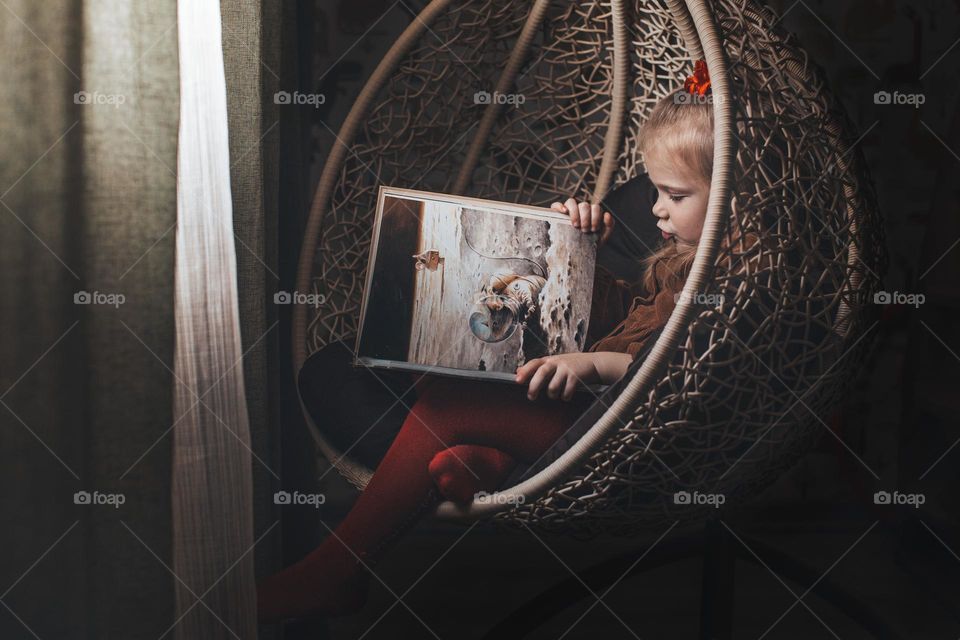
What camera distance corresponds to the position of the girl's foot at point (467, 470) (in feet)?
3.48

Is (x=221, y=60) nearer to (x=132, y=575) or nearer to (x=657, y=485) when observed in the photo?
(x=132, y=575)

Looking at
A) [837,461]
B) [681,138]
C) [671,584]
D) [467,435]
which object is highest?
[681,138]

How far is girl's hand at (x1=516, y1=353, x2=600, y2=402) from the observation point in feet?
3.52

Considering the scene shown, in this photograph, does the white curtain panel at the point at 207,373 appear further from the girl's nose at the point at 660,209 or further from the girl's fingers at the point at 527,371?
the girl's nose at the point at 660,209

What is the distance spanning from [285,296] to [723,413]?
702 mm

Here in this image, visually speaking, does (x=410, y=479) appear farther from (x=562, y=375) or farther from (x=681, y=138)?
(x=681, y=138)

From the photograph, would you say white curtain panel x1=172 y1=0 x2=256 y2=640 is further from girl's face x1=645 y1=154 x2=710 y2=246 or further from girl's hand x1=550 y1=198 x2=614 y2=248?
girl's face x1=645 y1=154 x2=710 y2=246

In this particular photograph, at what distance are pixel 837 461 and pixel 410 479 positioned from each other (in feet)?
3.46

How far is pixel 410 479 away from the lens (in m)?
1.09

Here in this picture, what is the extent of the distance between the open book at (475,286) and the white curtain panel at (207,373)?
235 millimetres

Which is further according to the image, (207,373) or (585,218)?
(585,218)

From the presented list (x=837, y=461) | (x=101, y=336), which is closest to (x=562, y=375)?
(x=101, y=336)

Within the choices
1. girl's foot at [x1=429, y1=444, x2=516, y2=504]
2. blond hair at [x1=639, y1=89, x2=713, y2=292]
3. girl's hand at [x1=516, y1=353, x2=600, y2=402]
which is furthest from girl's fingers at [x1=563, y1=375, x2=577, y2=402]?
blond hair at [x1=639, y1=89, x2=713, y2=292]

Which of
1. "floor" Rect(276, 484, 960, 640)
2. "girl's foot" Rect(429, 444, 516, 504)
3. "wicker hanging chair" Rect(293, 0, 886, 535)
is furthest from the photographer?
"floor" Rect(276, 484, 960, 640)
